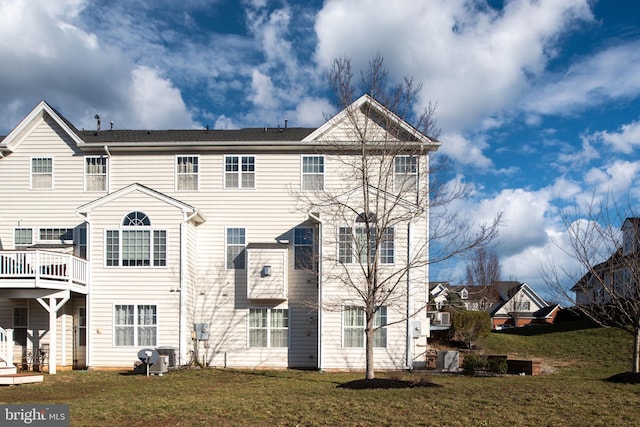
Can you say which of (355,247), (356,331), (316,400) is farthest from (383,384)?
(355,247)

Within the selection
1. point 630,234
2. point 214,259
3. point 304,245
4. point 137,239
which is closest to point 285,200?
point 304,245

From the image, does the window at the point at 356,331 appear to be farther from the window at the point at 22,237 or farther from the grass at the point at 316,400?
the window at the point at 22,237

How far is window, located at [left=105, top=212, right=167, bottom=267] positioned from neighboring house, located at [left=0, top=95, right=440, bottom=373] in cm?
4

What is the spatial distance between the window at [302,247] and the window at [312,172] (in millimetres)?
1612

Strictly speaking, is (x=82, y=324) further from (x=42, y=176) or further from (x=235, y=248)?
(x=235, y=248)

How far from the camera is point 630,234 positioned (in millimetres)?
18844

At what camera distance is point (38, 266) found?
18594mm

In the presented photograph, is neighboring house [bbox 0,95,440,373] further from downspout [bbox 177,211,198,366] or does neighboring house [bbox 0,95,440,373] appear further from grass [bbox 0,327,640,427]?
grass [bbox 0,327,640,427]

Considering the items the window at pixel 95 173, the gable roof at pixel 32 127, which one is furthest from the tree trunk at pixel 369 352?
the gable roof at pixel 32 127

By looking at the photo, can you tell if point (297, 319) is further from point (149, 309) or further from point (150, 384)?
point (150, 384)

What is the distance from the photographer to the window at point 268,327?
70.4 ft

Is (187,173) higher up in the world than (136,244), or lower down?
higher up

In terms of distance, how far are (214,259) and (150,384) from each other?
674 centimetres

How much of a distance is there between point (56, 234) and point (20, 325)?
351 cm
